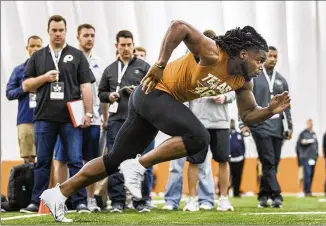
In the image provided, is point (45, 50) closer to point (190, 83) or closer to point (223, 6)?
point (190, 83)

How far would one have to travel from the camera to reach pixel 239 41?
5617 millimetres

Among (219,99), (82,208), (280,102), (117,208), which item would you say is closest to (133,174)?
(280,102)

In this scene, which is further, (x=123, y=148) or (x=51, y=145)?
(x=51, y=145)

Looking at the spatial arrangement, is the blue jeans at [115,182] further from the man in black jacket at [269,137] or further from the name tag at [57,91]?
the man in black jacket at [269,137]

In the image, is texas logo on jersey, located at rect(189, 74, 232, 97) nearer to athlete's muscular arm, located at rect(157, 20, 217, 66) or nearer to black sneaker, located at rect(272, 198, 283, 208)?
athlete's muscular arm, located at rect(157, 20, 217, 66)

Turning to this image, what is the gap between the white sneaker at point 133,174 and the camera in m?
5.51

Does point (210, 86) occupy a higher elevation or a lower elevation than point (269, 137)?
higher

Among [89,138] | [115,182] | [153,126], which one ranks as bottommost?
[115,182]

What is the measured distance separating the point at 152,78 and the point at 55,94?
2.54 metres

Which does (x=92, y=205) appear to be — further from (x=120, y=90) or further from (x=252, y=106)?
(x=252, y=106)

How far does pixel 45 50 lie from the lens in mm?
7996

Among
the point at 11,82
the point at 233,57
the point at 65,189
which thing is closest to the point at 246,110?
the point at 233,57

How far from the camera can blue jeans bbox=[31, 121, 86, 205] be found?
766 cm

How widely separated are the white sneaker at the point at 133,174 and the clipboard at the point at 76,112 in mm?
2161
